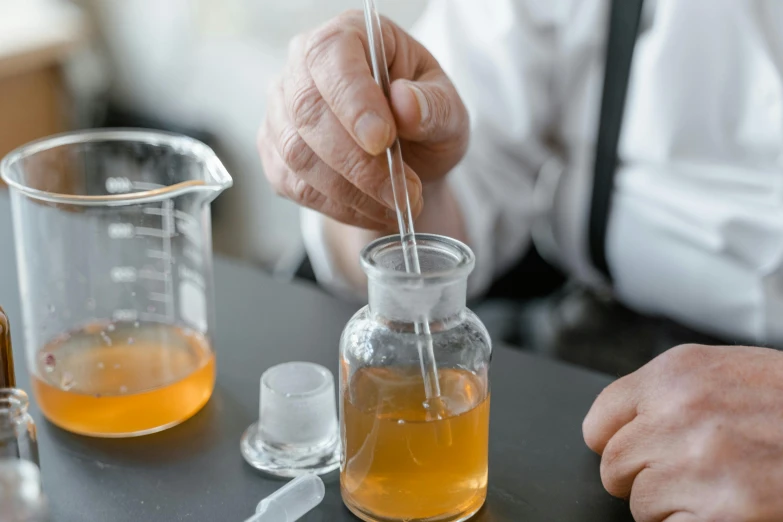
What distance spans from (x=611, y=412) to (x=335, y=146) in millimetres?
255

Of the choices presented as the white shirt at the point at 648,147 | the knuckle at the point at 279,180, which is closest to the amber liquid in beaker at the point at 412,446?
the knuckle at the point at 279,180

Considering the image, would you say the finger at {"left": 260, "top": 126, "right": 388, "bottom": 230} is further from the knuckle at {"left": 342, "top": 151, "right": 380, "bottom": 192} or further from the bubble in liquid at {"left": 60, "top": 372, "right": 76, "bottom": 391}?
the bubble in liquid at {"left": 60, "top": 372, "right": 76, "bottom": 391}

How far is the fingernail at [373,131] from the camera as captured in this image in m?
0.57

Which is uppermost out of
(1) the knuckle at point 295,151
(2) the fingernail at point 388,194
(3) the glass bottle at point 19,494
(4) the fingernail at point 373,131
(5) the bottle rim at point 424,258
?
(4) the fingernail at point 373,131

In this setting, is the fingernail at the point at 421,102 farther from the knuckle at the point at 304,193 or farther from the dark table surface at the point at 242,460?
the dark table surface at the point at 242,460

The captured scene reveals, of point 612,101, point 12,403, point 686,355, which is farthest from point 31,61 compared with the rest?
point 686,355

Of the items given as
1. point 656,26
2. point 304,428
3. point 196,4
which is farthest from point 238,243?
point 304,428

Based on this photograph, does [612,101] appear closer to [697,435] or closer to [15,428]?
[697,435]

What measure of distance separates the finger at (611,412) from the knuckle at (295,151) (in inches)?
10.4

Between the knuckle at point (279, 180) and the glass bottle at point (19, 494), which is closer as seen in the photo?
the glass bottle at point (19, 494)

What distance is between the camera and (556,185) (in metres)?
1.13

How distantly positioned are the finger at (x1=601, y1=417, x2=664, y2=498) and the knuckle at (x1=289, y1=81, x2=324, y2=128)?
29 centimetres

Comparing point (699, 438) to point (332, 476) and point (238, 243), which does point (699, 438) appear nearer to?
point (332, 476)

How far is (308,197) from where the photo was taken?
696 millimetres
